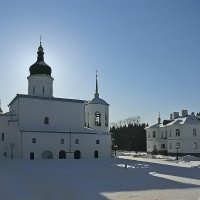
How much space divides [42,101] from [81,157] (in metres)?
8.66

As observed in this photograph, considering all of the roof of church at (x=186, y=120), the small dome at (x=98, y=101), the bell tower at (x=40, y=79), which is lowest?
the roof of church at (x=186, y=120)

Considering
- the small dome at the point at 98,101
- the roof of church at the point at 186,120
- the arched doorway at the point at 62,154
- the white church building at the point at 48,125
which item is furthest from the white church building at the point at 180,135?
the arched doorway at the point at 62,154

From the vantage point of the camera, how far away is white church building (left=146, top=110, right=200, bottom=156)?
56.4 metres

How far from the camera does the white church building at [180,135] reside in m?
56.4

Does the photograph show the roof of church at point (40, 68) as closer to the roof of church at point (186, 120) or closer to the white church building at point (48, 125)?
the white church building at point (48, 125)

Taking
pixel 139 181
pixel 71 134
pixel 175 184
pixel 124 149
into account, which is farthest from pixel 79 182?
pixel 124 149

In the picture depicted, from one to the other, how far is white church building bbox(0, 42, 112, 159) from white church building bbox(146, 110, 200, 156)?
13236mm

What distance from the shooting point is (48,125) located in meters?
46.1

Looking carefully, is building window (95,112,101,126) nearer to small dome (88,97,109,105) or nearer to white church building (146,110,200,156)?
small dome (88,97,109,105)

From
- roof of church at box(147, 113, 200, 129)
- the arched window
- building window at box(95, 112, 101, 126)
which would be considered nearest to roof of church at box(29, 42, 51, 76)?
building window at box(95, 112, 101, 126)

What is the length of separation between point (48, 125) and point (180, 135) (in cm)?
2213

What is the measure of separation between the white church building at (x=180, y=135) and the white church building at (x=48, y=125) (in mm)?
→ 13236

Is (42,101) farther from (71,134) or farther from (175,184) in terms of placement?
(175,184)

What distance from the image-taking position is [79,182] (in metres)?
19.7
